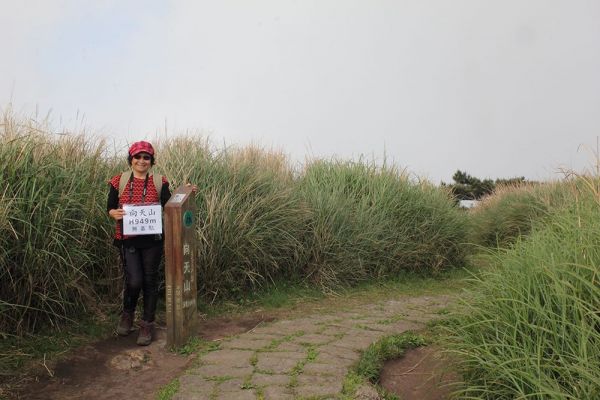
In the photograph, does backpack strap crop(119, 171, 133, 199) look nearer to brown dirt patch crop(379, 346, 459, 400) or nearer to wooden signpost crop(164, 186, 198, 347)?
wooden signpost crop(164, 186, 198, 347)

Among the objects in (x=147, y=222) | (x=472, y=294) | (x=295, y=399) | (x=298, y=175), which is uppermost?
(x=298, y=175)

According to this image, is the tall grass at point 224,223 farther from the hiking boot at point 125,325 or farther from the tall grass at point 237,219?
the hiking boot at point 125,325

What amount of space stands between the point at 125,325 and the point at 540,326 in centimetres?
330

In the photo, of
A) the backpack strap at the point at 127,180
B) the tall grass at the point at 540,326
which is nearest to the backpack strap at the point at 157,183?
the backpack strap at the point at 127,180

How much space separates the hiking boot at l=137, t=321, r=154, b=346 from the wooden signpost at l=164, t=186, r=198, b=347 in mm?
236

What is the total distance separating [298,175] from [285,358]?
531cm

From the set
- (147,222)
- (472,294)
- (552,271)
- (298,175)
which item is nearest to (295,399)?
(472,294)

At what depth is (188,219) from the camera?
4395 millimetres

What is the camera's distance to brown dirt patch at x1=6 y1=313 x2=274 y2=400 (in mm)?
3535

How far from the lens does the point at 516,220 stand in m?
11.3

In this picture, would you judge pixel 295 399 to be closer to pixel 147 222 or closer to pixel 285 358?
pixel 285 358

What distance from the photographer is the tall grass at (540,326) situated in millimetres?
2439

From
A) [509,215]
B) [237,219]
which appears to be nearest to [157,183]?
[237,219]

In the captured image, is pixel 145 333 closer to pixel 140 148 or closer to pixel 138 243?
pixel 138 243
